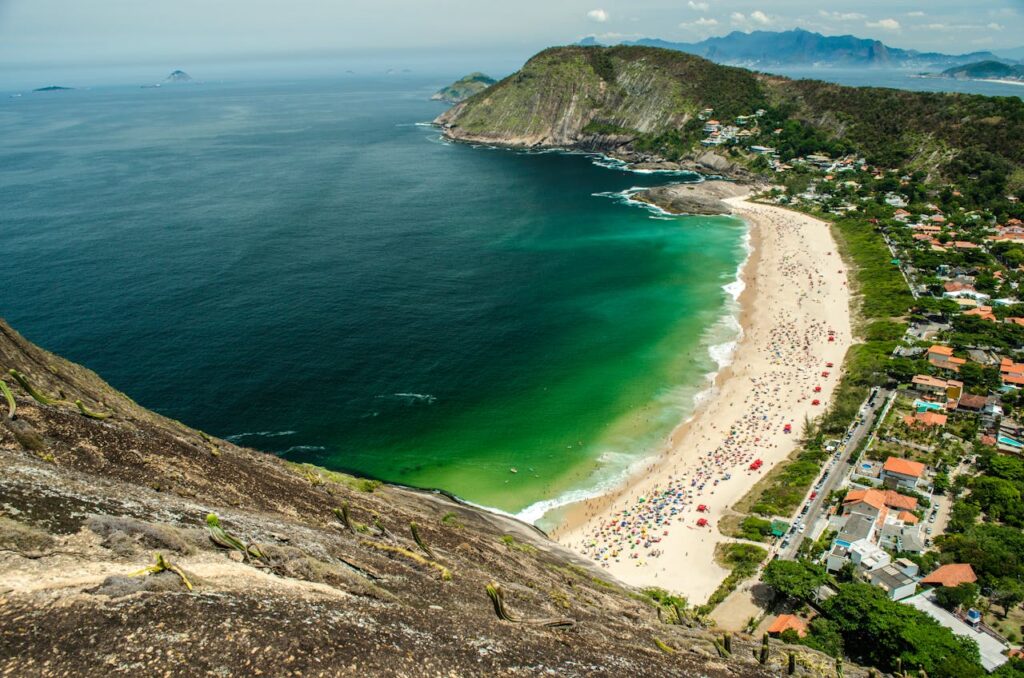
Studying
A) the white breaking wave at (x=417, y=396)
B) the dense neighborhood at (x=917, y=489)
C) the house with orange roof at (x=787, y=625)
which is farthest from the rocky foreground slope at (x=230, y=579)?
the white breaking wave at (x=417, y=396)

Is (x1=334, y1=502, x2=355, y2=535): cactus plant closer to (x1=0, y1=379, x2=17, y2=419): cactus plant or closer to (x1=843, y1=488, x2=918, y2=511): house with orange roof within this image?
(x1=0, y1=379, x2=17, y2=419): cactus plant

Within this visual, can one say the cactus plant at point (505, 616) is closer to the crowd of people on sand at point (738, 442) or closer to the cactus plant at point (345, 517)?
the cactus plant at point (345, 517)

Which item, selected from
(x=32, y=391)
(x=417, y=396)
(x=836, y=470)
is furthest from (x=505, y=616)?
(x=417, y=396)

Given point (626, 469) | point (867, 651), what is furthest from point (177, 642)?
point (626, 469)

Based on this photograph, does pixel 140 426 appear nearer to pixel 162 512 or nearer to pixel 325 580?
pixel 162 512

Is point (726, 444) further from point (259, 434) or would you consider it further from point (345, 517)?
point (259, 434)

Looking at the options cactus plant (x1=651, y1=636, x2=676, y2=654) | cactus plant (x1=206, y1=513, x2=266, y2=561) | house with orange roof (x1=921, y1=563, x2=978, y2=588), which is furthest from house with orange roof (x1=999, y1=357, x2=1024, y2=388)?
cactus plant (x1=206, y1=513, x2=266, y2=561)
